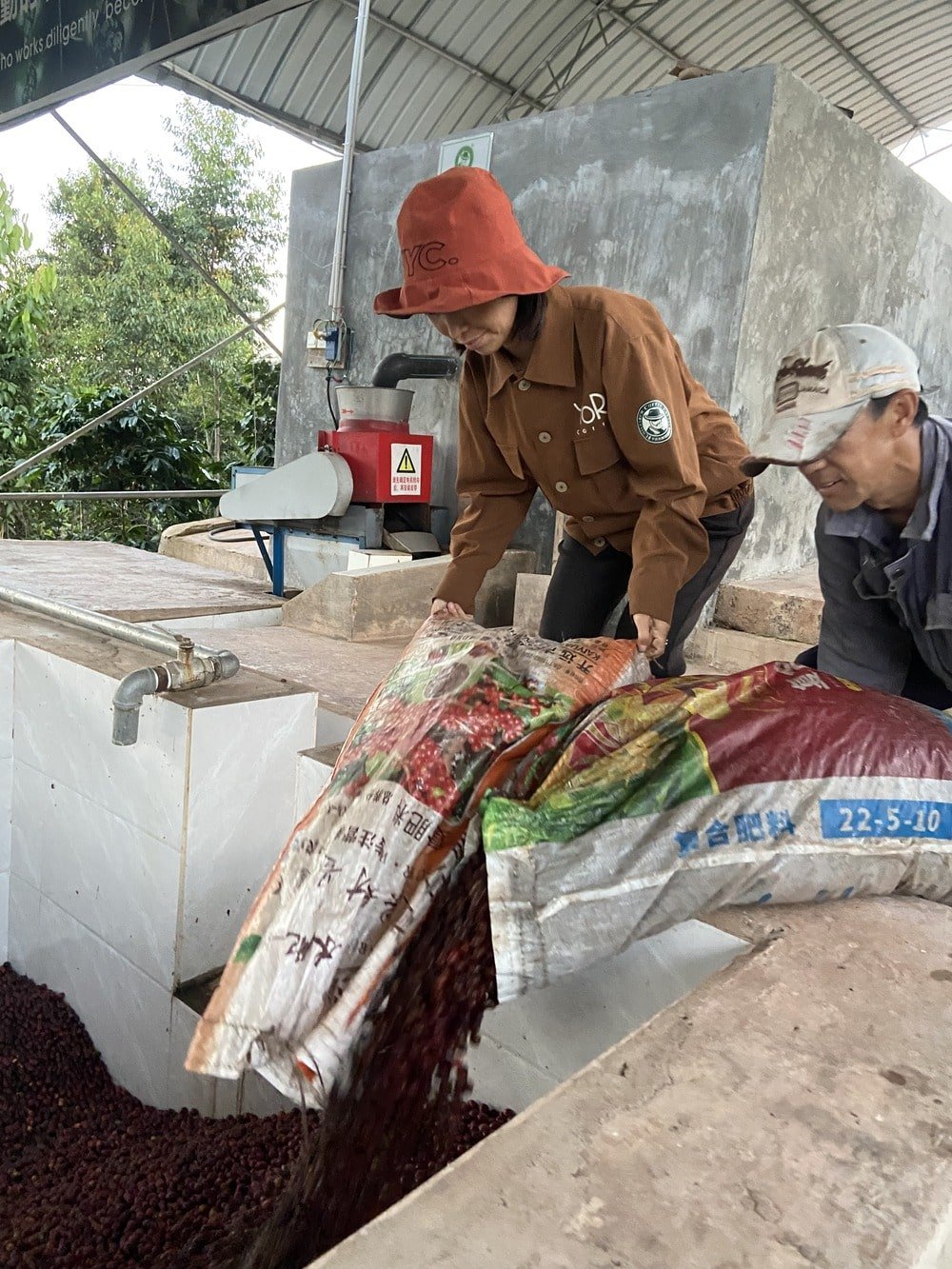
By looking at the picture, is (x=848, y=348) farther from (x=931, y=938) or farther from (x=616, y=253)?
(x=616, y=253)

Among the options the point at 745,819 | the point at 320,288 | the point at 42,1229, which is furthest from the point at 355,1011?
the point at 320,288

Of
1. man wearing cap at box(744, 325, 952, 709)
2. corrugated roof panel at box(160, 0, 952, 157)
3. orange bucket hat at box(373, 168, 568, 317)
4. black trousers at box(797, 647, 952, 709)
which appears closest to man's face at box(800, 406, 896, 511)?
man wearing cap at box(744, 325, 952, 709)

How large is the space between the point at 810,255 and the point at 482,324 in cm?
255

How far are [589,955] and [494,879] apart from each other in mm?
174

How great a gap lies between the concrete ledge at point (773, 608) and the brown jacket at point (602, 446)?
58.1 inches

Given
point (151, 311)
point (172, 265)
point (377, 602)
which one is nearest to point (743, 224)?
point (377, 602)

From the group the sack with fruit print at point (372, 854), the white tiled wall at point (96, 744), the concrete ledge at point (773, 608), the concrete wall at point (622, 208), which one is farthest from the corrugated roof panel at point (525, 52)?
the sack with fruit print at point (372, 854)

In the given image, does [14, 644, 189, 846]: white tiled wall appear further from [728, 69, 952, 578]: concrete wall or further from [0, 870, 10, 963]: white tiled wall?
[728, 69, 952, 578]: concrete wall

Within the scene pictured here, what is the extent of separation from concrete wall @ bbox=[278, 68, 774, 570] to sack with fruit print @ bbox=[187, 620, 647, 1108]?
8.16ft

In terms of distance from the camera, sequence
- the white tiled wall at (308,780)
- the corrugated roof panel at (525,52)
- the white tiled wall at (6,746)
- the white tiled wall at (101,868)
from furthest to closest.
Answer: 1. the corrugated roof panel at (525,52)
2. the white tiled wall at (6,746)
3. the white tiled wall at (101,868)
4. the white tiled wall at (308,780)

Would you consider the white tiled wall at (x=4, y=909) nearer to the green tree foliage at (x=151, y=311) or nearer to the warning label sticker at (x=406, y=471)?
the warning label sticker at (x=406, y=471)

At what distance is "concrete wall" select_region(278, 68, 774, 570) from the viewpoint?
139 inches

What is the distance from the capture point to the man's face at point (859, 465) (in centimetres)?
142

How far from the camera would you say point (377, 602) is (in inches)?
154
